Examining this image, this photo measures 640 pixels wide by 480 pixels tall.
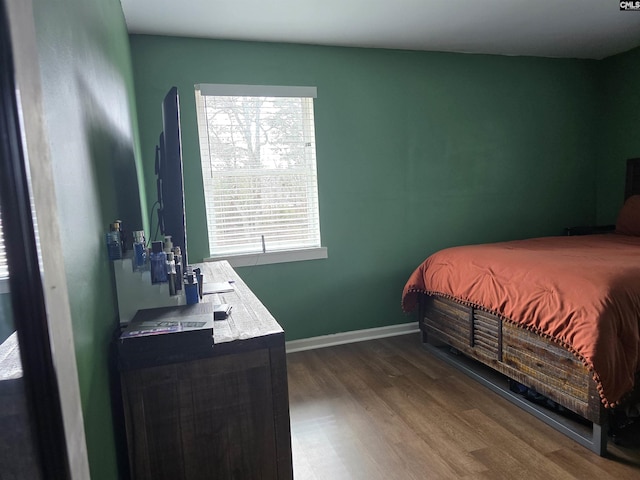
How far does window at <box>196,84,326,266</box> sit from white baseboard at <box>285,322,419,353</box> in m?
0.67

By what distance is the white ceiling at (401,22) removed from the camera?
2443 mm

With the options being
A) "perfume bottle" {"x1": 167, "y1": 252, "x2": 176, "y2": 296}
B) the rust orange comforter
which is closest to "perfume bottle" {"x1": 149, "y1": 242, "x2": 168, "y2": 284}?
"perfume bottle" {"x1": 167, "y1": 252, "x2": 176, "y2": 296}

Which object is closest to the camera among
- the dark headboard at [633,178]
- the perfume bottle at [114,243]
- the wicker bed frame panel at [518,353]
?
the perfume bottle at [114,243]

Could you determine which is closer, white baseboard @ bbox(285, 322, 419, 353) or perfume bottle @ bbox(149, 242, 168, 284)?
perfume bottle @ bbox(149, 242, 168, 284)

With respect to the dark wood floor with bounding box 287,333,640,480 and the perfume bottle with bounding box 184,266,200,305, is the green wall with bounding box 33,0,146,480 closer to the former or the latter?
the perfume bottle with bounding box 184,266,200,305

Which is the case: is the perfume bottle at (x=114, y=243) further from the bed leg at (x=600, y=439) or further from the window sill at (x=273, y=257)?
the bed leg at (x=600, y=439)

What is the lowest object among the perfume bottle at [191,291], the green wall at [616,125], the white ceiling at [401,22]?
the perfume bottle at [191,291]

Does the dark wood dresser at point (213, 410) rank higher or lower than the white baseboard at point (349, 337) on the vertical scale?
higher

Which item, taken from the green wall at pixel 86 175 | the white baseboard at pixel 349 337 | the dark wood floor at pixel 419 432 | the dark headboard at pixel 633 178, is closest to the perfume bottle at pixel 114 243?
the green wall at pixel 86 175

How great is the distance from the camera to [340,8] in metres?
2.48

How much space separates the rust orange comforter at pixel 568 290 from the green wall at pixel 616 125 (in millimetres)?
1055

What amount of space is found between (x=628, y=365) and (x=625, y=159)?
9.10 feet

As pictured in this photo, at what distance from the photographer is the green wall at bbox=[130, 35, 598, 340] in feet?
9.62

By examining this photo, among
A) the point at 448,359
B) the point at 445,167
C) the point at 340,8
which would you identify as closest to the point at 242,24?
the point at 340,8
